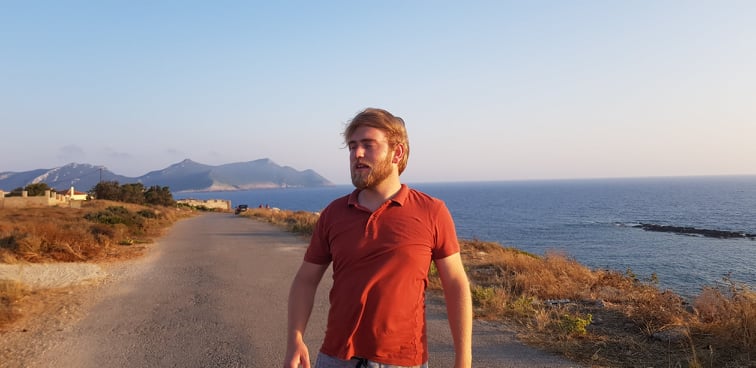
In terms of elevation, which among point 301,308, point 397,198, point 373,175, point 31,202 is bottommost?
point 31,202

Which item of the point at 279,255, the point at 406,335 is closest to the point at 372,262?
the point at 406,335

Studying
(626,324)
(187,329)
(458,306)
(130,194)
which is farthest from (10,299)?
(130,194)

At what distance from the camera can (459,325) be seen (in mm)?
2348

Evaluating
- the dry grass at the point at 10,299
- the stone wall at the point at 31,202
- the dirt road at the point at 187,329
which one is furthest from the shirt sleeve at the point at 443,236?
the stone wall at the point at 31,202

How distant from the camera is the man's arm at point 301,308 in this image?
7.96 ft

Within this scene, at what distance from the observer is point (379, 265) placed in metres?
2.24

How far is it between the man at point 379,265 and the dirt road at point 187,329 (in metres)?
3.00

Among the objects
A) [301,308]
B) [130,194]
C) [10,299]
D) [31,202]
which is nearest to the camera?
[301,308]

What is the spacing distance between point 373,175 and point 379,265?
43cm

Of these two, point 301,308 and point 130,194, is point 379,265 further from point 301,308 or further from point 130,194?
point 130,194

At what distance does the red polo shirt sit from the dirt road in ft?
10.1

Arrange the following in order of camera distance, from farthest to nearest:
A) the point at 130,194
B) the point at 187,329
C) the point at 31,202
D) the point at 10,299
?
the point at 130,194, the point at 31,202, the point at 10,299, the point at 187,329

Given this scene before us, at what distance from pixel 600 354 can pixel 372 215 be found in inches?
163

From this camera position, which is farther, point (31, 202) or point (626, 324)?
point (31, 202)
